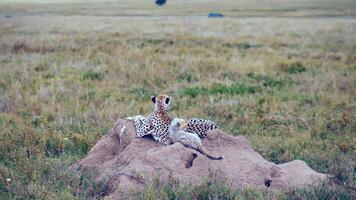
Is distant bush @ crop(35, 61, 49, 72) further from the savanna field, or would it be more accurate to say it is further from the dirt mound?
the dirt mound

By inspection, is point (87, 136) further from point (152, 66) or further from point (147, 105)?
point (152, 66)

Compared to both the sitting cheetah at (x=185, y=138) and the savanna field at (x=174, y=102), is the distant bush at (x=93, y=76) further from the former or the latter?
the sitting cheetah at (x=185, y=138)

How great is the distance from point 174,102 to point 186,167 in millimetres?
4991

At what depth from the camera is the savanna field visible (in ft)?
21.3

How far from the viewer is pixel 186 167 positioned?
6.37 m

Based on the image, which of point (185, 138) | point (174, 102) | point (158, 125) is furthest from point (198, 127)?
point (174, 102)

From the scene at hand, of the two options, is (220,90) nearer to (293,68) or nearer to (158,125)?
(293,68)

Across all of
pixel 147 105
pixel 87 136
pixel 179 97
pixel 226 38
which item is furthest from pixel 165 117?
pixel 226 38

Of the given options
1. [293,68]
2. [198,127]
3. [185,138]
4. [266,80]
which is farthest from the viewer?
[293,68]

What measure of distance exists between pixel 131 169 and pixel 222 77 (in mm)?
8377

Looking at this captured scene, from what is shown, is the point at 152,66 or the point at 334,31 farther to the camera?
the point at 334,31

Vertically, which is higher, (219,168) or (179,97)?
(219,168)

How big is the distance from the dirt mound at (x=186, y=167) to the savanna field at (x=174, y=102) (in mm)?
223

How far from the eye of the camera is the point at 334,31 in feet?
94.1
